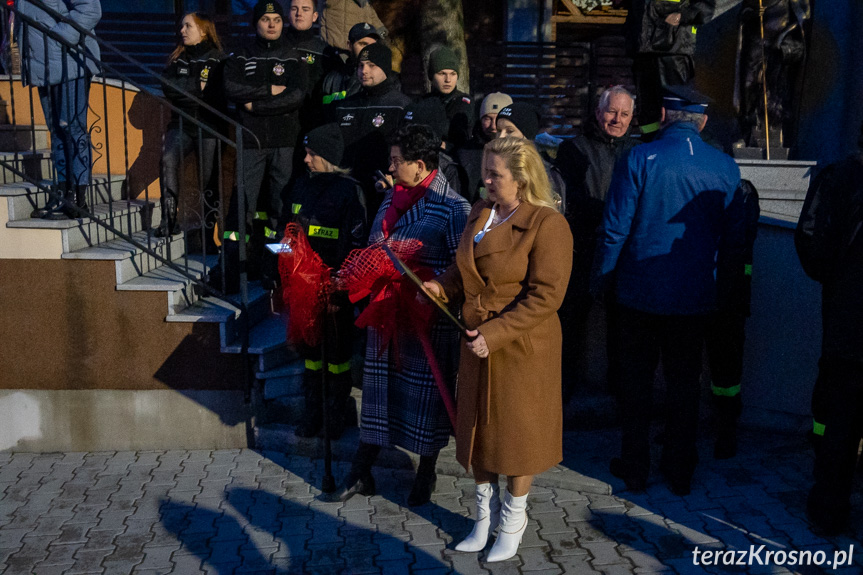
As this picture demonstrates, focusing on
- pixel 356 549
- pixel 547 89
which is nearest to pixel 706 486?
pixel 356 549

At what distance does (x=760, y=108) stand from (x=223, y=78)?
174 inches

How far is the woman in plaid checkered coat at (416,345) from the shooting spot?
4.19 meters

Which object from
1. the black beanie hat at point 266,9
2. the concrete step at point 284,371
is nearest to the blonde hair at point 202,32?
the black beanie hat at point 266,9

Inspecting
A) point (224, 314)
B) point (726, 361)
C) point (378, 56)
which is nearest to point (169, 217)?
point (224, 314)

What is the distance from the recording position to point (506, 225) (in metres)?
3.64

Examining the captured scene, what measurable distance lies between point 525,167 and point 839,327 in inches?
66.4

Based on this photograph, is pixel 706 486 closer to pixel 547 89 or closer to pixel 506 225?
pixel 506 225

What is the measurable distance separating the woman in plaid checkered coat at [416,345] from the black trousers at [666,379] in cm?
94

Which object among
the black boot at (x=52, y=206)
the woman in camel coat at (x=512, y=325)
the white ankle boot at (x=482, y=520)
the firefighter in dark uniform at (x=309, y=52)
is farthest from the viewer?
the firefighter in dark uniform at (x=309, y=52)

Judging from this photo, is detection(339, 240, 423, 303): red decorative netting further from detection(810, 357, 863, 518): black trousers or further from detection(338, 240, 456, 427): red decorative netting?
detection(810, 357, 863, 518): black trousers

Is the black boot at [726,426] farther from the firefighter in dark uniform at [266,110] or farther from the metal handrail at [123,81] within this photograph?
the firefighter in dark uniform at [266,110]

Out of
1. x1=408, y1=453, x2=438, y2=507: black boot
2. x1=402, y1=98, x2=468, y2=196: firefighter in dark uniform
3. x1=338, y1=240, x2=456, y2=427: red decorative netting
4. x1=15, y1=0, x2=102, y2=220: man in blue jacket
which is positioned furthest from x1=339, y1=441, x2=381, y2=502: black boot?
x1=15, y1=0, x2=102, y2=220: man in blue jacket

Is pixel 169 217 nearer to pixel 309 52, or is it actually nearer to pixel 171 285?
pixel 171 285

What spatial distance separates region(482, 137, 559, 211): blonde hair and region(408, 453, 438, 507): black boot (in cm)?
159
